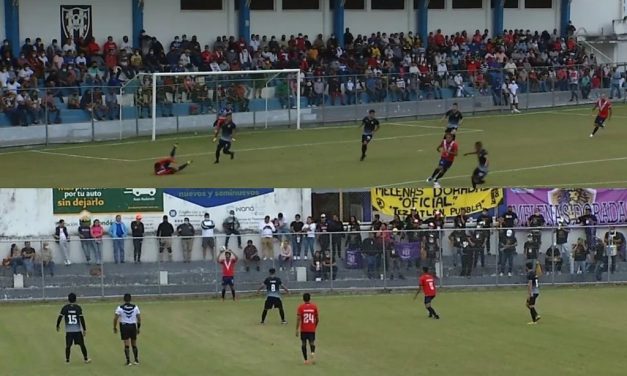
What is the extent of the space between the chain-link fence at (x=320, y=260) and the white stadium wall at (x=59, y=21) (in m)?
21.6

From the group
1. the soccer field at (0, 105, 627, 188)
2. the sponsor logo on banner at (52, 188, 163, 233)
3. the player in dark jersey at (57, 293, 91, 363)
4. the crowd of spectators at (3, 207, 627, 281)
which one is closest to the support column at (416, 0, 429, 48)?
the soccer field at (0, 105, 627, 188)

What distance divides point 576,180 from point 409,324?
12.6m

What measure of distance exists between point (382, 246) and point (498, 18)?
34026 millimetres

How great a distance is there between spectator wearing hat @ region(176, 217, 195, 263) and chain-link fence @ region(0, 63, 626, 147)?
42.8 ft

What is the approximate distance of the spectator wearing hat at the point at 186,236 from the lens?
110ft

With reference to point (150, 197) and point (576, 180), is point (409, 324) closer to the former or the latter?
point (150, 197)

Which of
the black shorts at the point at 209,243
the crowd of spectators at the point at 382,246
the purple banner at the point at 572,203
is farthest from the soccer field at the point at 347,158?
the black shorts at the point at 209,243

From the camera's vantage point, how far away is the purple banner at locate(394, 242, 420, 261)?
34.3 metres

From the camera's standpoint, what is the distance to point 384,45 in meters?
58.6

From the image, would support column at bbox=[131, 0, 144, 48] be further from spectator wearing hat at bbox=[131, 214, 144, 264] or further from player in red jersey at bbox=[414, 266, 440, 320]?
player in red jersey at bbox=[414, 266, 440, 320]

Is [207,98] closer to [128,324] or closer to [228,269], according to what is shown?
[228,269]

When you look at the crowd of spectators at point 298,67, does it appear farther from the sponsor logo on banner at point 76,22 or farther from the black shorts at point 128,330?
the black shorts at point 128,330

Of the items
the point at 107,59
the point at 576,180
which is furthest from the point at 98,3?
the point at 576,180

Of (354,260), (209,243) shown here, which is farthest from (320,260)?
(209,243)
